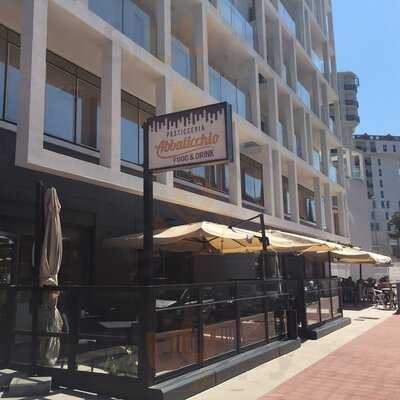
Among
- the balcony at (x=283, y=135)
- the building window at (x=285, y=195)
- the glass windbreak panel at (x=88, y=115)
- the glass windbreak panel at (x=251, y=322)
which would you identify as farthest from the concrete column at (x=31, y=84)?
the building window at (x=285, y=195)

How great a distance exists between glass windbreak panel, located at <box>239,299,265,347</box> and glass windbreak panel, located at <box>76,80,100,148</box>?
20.3 ft

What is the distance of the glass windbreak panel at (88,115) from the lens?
43.5 ft

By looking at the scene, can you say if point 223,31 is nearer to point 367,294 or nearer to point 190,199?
point 190,199

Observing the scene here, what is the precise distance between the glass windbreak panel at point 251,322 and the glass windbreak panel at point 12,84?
6309mm

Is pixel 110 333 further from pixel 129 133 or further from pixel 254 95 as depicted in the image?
pixel 254 95

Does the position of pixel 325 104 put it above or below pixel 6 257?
above

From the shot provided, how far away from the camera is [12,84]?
1130cm

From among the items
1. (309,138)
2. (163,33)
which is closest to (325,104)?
(309,138)

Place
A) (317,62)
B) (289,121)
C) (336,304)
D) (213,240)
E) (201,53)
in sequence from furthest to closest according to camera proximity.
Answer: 1. (317,62)
2. (289,121)
3. (201,53)
4. (336,304)
5. (213,240)

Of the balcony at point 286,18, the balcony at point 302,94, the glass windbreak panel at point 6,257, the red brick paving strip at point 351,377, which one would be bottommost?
the red brick paving strip at point 351,377

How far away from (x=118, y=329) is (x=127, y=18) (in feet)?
31.1

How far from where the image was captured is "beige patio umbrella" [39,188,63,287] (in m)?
7.99

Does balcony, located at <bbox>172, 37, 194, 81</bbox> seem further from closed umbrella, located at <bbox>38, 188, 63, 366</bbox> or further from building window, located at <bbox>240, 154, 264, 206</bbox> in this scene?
closed umbrella, located at <bbox>38, 188, 63, 366</bbox>

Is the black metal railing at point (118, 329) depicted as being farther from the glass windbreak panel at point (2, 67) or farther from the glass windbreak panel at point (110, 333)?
the glass windbreak panel at point (2, 67)
